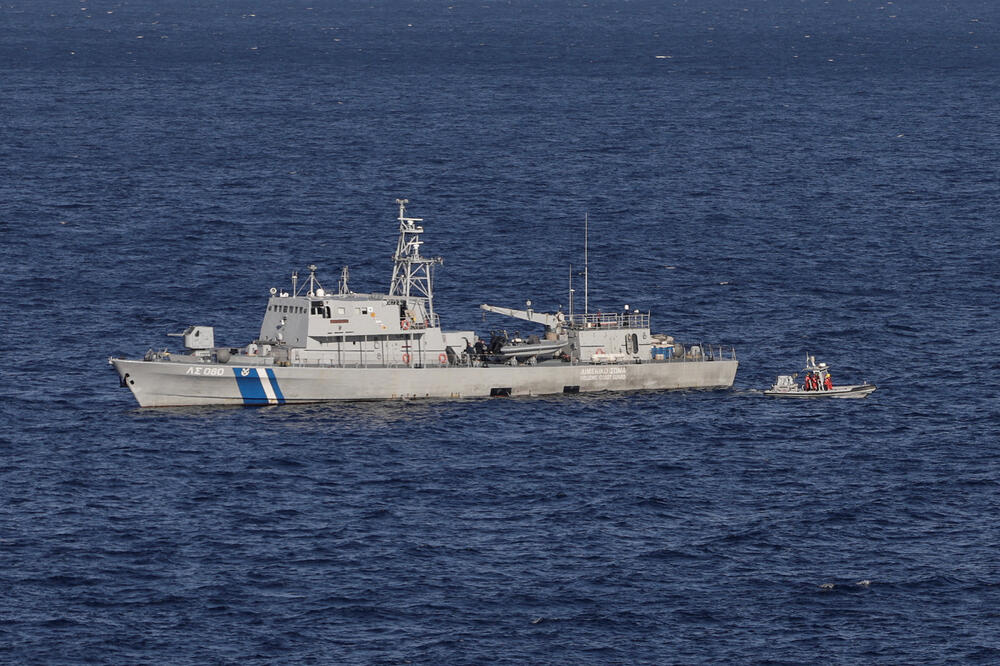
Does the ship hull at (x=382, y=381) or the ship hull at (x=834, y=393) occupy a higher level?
the ship hull at (x=382, y=381)

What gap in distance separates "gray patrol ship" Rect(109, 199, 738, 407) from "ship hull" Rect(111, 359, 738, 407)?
7 cm

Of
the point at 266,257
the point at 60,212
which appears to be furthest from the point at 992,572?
the point at 60,212

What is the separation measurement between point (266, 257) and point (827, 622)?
9769 centimetres

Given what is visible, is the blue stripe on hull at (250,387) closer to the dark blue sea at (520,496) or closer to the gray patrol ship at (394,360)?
the gray patrol ship at (394,360)

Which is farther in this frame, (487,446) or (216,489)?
(487,446)

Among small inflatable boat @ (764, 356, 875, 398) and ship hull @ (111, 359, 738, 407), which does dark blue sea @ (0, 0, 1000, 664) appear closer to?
ship hull @ (111, 359, 738, 407)

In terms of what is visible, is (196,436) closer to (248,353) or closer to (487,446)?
(248,353)

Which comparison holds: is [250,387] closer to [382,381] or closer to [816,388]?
[382,381]

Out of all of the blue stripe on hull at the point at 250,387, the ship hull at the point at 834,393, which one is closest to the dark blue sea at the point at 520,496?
the blue stripe on hull at the point at 250,387

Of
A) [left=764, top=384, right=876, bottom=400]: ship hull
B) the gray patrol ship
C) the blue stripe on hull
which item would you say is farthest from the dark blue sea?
the gray patrol ship

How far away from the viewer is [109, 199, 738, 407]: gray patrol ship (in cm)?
12062

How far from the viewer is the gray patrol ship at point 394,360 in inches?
4749

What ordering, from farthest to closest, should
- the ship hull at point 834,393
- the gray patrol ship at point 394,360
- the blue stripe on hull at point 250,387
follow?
1. the ship hull at point 834,393
2. the gray patrol ship at point 394,360
3. the blue stripe on hull at point 250,387

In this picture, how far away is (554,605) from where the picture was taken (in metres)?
87.1
